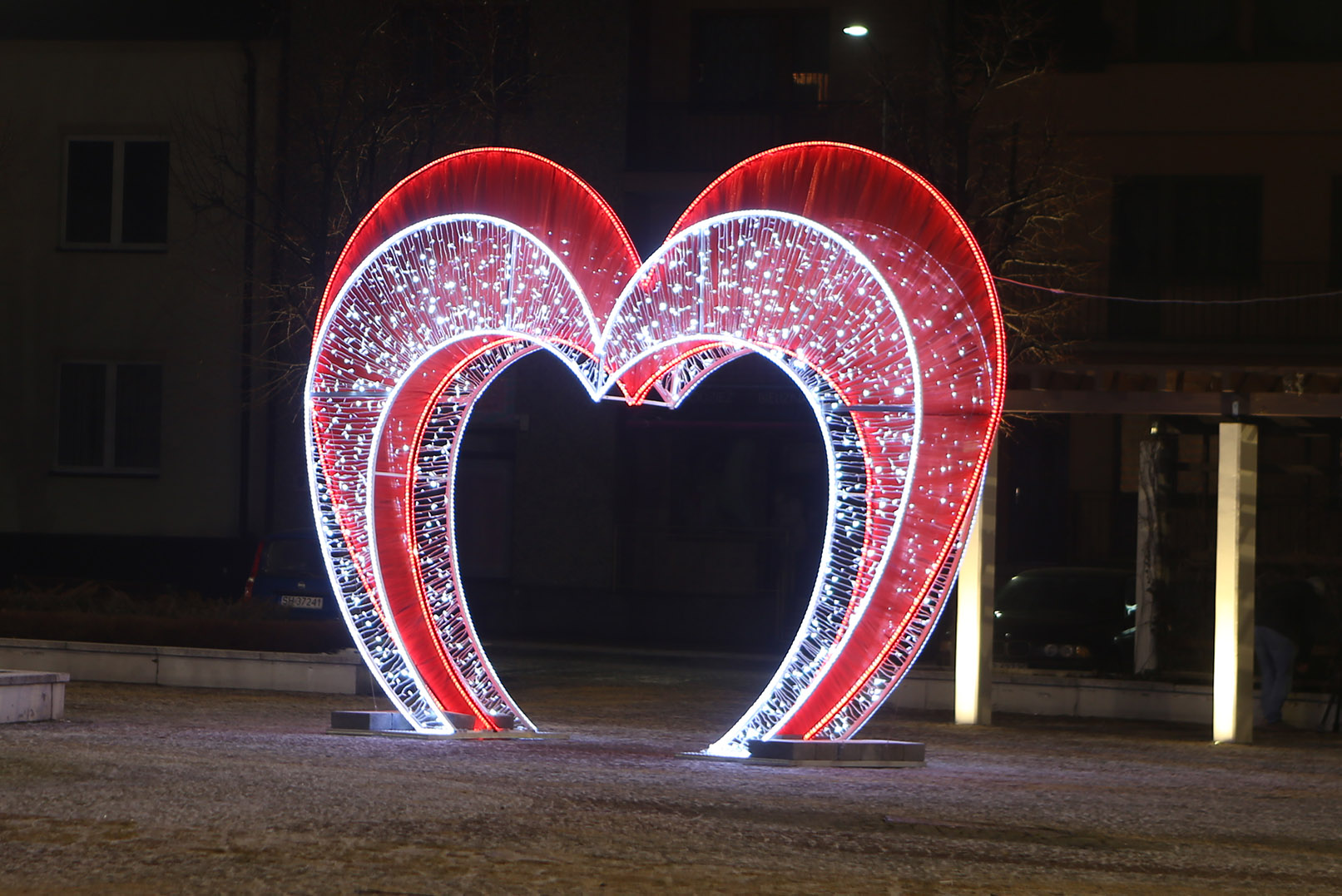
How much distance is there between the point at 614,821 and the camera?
8906 mm

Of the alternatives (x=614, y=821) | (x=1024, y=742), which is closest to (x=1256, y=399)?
(x=1024, y=742)

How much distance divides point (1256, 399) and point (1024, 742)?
3.28 meters

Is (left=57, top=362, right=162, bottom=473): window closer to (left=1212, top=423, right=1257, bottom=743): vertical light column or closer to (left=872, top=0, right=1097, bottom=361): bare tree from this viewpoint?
(left=872, top=0, right=1097, bottom=361): bare tree

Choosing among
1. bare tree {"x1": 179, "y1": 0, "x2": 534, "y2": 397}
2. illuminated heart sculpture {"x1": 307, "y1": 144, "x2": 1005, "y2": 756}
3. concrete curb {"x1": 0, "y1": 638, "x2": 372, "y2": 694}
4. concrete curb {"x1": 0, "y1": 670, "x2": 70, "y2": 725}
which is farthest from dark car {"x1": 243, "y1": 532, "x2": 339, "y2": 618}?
illuminated heart sculpture {"x1": 307, "y1": 144, "x2": 1005, "y2": 756}

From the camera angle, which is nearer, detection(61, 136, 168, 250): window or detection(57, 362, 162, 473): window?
detection(61, 136, 168, 250): window

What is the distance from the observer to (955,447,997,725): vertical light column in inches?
644

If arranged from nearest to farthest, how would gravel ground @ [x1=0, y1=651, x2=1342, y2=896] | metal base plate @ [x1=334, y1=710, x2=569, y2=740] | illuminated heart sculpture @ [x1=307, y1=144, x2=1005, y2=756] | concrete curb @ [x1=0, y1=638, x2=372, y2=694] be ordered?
1. gravel ground @ [x1=0, y1=651, x2=1342, y2=896]
2. illuminated heart sculpture @ [x1=307, y1=144, x2=1005, y2=756]
3. metal base plate @ [x1=334, y1=710, x2=569, y2=740]
4. concrete curb @ [x1=0, y1=638, x2=372, y2=694]

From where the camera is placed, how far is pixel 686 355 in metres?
12.2

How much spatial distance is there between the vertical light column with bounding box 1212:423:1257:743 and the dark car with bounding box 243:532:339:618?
10.7 meters

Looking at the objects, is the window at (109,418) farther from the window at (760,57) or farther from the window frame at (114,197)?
the window at (760,57)

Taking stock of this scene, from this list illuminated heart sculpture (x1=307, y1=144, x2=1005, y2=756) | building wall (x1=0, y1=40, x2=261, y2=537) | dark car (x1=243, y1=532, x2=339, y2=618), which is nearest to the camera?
illuminated heart sculpture (x1=307, y1=144, x2=1005, y2=756)

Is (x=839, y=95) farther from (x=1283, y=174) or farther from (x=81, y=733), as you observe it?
(x=81, y=733)

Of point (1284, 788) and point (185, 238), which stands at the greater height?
point (185, 238)

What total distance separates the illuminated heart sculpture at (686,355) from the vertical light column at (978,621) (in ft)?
14.5
